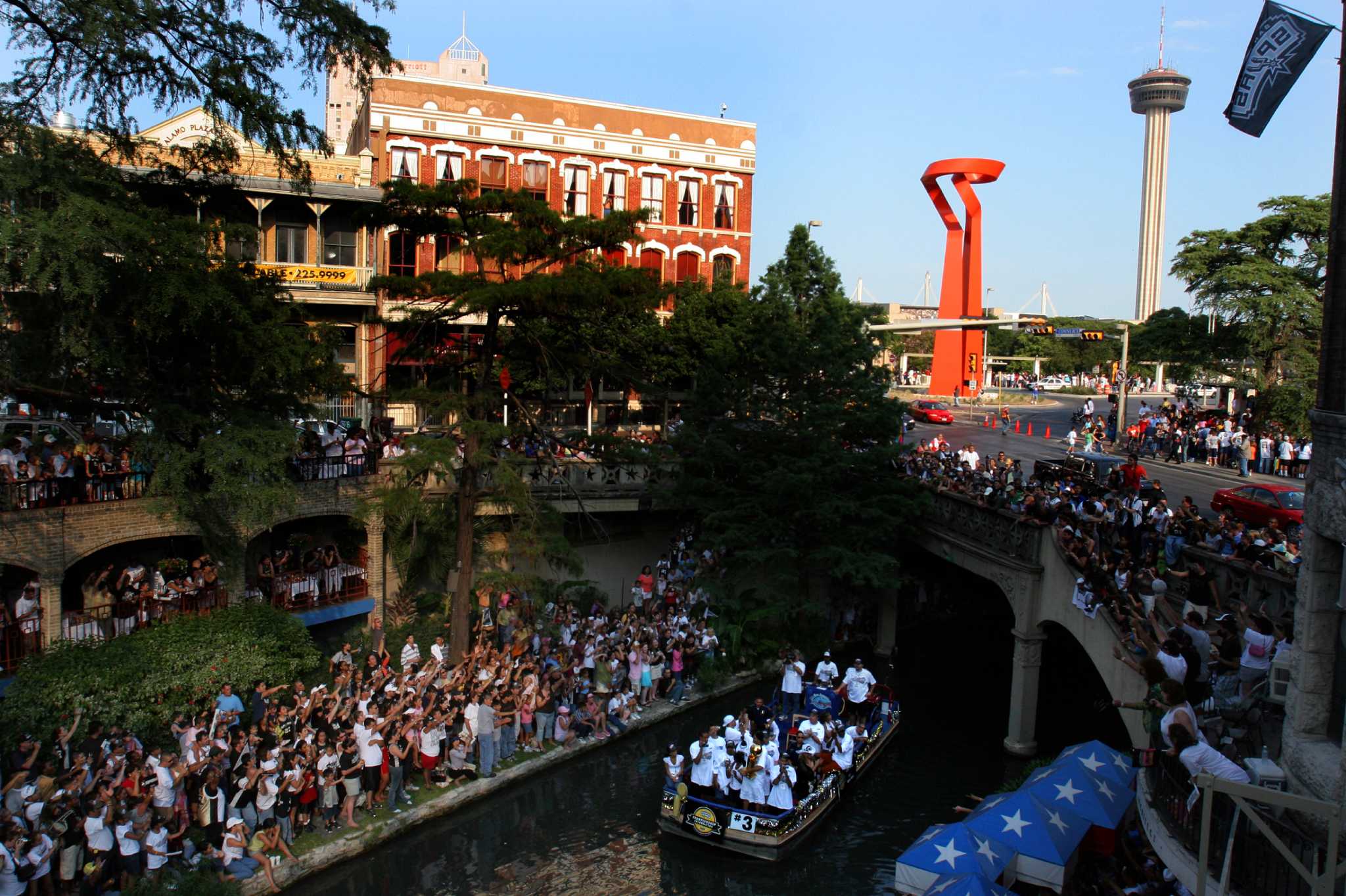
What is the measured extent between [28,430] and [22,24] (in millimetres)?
10327

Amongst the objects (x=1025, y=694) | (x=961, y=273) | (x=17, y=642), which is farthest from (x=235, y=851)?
(x=961, y=273)

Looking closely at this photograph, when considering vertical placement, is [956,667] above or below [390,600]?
below

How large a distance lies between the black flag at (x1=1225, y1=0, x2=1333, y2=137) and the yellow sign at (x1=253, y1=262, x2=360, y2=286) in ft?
93.3

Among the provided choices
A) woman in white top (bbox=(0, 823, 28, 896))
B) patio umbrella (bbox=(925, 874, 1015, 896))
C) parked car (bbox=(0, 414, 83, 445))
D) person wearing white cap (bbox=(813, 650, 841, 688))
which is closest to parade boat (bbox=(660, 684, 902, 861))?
person wearing white cap (bbox=(813, 650, 841, 688))

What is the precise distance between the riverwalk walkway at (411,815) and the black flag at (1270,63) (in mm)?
16545

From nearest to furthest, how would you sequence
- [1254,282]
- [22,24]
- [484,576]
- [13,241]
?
[13,241] → [22,24] → [484,576] → [1254,282]

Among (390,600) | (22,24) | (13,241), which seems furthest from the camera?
(390,600)

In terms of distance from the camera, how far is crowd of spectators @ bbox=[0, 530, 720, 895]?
1401 centimetres

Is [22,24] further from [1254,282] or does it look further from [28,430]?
[1254,282]

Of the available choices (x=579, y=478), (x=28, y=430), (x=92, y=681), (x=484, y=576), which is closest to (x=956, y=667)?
(x=579, y=478)

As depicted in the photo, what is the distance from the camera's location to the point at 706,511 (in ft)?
92.9

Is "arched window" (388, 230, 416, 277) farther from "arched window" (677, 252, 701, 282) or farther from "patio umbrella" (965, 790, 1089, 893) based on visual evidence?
"patio umbrella" (965, 790, 1089, 893)

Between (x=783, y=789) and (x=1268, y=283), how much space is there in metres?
34.5

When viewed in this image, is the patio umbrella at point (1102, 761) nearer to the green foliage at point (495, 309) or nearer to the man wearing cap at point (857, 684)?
the man wearing cap at point (857, 684)
